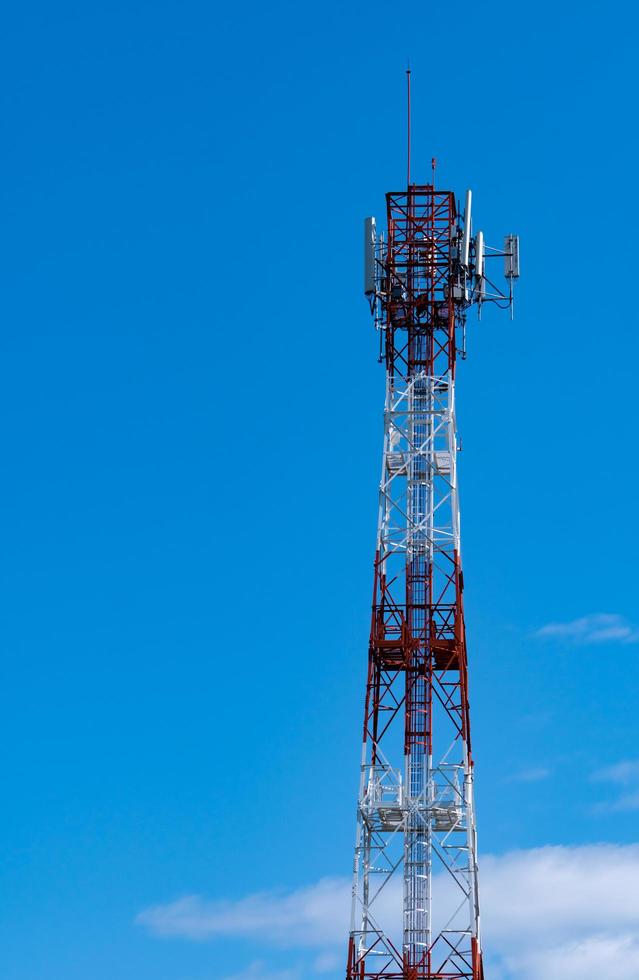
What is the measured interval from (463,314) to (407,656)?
22.3 m

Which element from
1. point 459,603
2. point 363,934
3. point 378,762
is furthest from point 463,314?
point 363,934

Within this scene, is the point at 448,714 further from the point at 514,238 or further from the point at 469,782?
the point at 514,238

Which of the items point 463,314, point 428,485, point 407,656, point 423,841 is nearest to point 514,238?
point 463,314

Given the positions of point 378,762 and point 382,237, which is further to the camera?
point 382,237

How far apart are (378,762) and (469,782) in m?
5.30

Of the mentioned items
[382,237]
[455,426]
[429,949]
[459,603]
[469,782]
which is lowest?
[429,949]

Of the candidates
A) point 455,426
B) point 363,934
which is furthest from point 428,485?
point 363,934

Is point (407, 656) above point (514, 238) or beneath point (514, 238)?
beneath

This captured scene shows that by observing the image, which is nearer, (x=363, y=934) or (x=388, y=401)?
(x=363, y=934)

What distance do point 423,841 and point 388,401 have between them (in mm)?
26782

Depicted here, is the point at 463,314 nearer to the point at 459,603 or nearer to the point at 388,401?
the point at 388,401

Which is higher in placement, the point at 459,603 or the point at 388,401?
the point at 388,401

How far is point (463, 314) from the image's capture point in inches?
5728

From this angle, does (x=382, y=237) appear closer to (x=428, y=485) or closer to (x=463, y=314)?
(x=463, y=314)
